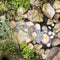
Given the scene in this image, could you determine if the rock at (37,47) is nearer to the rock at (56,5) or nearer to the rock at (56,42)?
the rock at (56,42)

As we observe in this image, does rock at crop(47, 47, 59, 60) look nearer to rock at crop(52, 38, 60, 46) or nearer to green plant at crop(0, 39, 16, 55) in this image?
rock at crop(52, 38, 60, 46)

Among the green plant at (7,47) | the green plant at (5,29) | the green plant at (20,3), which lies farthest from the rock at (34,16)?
the green plant at (7,47)

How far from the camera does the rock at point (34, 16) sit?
7.21 m

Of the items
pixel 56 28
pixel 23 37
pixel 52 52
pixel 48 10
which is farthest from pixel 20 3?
pixel 52 52

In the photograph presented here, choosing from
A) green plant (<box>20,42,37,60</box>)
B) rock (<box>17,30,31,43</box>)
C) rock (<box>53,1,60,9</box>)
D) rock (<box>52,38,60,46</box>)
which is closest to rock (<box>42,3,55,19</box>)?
rock (<box>53,1,60,9</box>)

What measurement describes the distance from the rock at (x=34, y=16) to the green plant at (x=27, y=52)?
0.67 metres

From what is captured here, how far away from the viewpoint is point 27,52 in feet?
23.1

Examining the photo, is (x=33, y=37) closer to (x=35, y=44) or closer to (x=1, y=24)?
(x=35, y=44)

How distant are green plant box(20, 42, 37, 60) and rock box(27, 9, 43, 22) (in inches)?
26.6

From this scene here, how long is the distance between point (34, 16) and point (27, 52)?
36.9 inches

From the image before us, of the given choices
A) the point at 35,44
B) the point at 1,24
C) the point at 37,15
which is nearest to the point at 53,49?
the point at 35,44

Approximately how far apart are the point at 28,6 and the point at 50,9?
0.57m

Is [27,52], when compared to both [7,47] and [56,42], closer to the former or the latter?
[7,47]

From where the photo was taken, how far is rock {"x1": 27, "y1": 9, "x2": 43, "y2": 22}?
7.21 m
